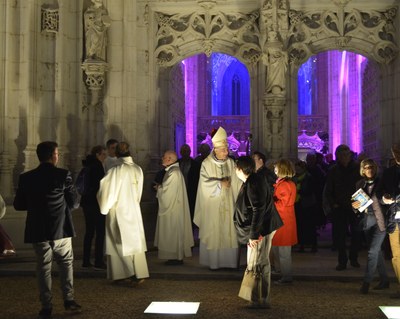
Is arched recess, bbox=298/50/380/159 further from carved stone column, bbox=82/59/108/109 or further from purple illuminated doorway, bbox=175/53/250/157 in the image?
carved stone column, bbox=82/59/108/109

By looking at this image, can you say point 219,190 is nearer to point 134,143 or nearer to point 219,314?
point 219,314

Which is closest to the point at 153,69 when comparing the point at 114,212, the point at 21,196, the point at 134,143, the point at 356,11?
the point at 134,143

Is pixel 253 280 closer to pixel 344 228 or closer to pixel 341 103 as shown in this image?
pixel 344 228

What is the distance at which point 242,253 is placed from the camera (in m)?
10.3

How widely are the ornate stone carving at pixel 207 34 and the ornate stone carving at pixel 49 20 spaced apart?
2360 millimetres

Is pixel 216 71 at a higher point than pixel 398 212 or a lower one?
higher

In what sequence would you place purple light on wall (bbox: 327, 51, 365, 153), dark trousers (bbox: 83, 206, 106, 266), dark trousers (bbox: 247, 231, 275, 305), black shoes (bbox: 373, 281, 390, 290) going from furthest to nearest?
purple light on wall (bbox: 327, 51, 365, 153)
dark trousers (bbox: 83, 206, 106, 266)
black shoes (bbox: 373, 281, 390, 290)
dark trousers (bbox: 247, 231, 275, 305)

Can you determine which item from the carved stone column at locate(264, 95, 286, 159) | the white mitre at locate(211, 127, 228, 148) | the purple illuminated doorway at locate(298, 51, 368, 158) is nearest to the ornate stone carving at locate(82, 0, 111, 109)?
the carved stone column at locate(264, 95, 286, 159)

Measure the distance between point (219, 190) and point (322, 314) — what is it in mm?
3075

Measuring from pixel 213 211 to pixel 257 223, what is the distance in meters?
2.67

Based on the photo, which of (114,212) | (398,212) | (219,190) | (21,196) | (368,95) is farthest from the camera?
(368,95)

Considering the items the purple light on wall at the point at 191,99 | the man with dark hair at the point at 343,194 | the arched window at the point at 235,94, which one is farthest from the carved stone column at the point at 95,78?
the arched window at the point at 235,94

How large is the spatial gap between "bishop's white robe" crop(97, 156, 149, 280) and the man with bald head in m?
1.50

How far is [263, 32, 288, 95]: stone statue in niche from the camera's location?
1168 cm
